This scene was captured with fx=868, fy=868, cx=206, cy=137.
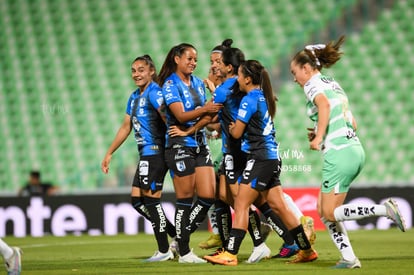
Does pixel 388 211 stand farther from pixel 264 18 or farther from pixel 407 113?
pixel 264 18

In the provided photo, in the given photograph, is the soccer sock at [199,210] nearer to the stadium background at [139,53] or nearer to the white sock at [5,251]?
the white sock at [5,251]

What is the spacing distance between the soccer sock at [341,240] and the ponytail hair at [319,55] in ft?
4.80

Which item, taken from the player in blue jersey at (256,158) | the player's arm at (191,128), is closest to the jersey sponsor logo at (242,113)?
the player in blue jersey at (256,158)

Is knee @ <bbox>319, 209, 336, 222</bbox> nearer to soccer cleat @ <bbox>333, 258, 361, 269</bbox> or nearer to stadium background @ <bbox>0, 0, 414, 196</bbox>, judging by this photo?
soccer cleat @ <bbox>333, 258, 361, 269</bbox>

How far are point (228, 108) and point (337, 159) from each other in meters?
1.36

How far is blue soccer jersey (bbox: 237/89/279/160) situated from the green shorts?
27.6 inches

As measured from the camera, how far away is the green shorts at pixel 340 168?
25.2ft

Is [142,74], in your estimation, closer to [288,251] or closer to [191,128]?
[191,128]

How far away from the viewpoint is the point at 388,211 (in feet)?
24.9

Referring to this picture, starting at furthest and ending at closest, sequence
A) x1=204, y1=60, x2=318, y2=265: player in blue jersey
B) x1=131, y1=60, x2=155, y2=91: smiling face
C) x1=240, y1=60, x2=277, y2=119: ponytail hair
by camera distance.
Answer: x1=131, y1=60, x2=155, y2=91: smiling face → x1=240, y1=60, x2=277, y2=119: ponytail hair → x1=204, y1=60, x2=318, y2=265: player in blue jersey

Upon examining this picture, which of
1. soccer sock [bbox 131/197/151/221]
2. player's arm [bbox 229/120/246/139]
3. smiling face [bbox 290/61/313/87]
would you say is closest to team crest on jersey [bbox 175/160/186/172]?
player's arm [bbox 229/120/246/139]

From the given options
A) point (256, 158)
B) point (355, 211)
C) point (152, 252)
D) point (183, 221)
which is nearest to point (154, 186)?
point (183, 221)

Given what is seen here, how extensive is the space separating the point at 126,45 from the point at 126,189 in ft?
22.2

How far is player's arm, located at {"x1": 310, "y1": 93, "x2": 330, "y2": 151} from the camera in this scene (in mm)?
7402
